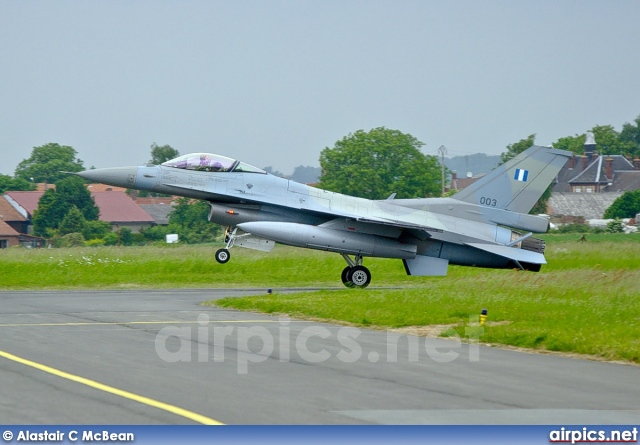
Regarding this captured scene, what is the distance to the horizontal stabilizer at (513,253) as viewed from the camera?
24828 millimetres

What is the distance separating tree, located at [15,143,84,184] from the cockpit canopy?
8464cm

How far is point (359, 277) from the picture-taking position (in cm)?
2488

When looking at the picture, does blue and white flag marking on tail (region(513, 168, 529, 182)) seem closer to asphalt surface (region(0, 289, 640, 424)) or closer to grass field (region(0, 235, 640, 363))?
grass field (region(0, 235, 640, 363))

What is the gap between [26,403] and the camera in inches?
337

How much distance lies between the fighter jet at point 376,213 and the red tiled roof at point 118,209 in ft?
178

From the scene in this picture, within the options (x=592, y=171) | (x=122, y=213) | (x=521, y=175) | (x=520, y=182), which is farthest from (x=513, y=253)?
(x=592, y=171)

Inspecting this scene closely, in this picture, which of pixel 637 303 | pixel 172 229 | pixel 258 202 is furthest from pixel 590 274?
pixel 172 229

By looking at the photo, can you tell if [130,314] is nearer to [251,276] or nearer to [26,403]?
[26,403]

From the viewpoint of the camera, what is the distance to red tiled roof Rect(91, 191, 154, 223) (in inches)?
3110

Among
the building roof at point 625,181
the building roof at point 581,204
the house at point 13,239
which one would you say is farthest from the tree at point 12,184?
the building roof at point 625,181

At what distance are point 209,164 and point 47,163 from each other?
91.1m

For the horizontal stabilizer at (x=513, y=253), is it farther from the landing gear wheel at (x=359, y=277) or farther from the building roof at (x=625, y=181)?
the building roof at (x=625, y=181)

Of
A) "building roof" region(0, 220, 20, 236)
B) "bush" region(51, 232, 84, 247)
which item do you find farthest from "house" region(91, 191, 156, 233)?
"bush" region(51, 232, 84, 247)

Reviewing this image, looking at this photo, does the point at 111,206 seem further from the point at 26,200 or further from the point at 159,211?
the point at 26,200
